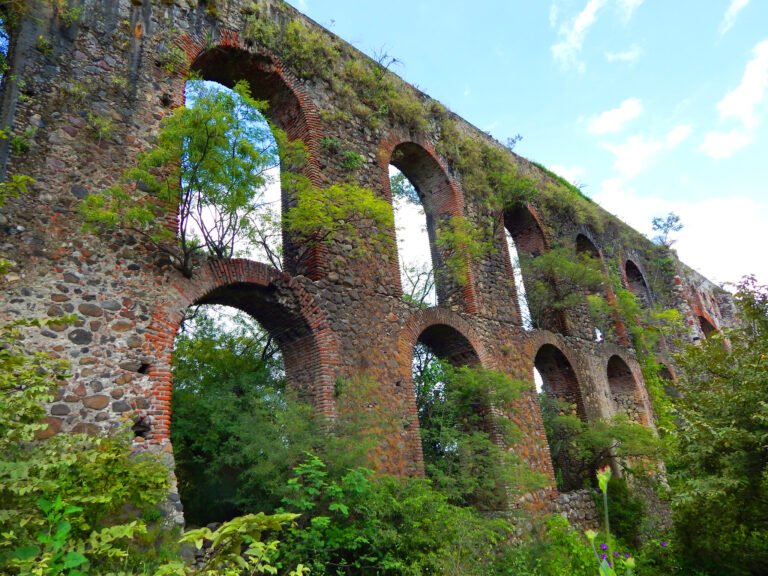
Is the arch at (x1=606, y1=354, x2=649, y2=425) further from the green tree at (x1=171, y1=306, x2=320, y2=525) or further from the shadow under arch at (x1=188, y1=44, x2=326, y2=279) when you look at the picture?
the green tree at (x1=171, y1=306, x2=320, y2=525)

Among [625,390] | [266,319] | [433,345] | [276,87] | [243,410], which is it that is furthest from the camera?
[625,390]

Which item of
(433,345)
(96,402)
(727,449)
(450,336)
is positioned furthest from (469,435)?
(96,402)

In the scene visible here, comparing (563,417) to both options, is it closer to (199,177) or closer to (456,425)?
(456,425)

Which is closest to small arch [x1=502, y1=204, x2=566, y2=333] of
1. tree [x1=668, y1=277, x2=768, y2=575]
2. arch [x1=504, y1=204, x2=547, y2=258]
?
arch [x1=504, y1=204, x2=547, y2=258]

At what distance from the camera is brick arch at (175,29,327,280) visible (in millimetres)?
8391

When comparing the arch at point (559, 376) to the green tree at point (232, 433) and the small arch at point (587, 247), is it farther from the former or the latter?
the green tree at point (232, 433)

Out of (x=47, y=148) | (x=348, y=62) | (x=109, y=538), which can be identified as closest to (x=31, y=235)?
(x=47, y=148)

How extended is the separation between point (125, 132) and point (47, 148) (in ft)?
3.17

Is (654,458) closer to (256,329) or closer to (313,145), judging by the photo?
(256,329)

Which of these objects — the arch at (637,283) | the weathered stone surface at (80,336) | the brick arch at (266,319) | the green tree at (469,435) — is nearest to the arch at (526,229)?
the green tree at (469,435)

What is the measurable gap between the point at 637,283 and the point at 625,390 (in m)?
6.09

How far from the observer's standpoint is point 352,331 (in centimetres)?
831

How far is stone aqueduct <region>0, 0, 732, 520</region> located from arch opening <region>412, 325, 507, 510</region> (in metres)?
0.14

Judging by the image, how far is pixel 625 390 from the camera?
50.1ft
